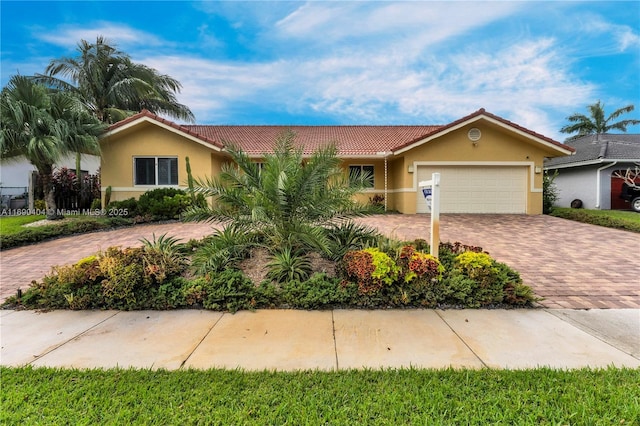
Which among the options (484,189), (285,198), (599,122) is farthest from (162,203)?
(599,122)

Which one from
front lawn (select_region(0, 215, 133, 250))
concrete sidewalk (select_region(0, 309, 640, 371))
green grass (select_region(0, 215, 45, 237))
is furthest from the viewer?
green grass (select_region(0, 215, 45, 237))

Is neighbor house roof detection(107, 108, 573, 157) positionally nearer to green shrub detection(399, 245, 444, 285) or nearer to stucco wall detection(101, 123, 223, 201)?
stucco wall detection(101, 123, 223, 201)

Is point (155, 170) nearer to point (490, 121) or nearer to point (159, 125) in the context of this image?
point (159, 125)

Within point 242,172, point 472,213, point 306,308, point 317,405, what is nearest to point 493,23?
point 472,213

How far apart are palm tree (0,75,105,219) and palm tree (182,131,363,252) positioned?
8.80m

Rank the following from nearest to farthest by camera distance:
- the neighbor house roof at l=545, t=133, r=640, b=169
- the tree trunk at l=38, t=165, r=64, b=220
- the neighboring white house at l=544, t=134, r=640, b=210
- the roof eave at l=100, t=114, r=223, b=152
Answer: the tree trunk at l=38, t=165, r=64, b=220
the roof eave at l=100, t=114, r=223, b=152
the neighbor house roof at l=545, t=133, r=640, b=169
the neighboring white house at l=544, t=134, r=640, b=210

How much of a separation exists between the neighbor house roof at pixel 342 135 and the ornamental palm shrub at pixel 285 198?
21.0ft

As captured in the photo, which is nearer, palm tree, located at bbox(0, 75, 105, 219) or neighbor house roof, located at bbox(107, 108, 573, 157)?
palm tree, located at bbox(0, 75, 105, 219)

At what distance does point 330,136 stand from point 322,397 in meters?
18.4

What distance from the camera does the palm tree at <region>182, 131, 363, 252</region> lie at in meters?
5.05

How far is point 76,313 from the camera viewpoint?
428 centimetres

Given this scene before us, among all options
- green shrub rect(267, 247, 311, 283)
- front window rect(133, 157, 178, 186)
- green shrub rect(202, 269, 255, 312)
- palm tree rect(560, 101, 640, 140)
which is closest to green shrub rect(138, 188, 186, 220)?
front window rect(133, 157, 178, 186)

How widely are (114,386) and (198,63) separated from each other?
15.5m

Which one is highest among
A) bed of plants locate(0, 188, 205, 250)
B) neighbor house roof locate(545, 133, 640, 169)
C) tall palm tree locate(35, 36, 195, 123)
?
tall palm tree locate(35, 36, 195, 123)
